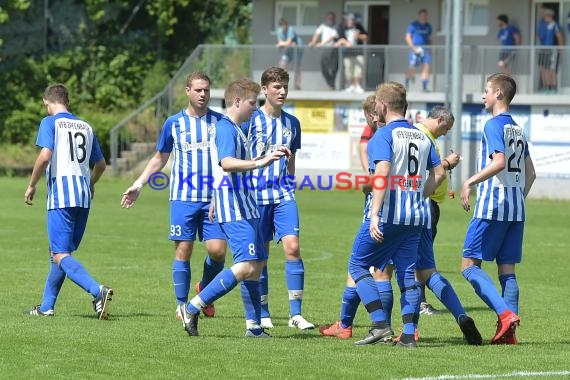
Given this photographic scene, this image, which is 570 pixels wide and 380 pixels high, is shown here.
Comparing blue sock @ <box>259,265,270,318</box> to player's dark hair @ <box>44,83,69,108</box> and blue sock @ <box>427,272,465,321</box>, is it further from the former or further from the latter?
player's dark hair @ <box>44,83,69,108</box>

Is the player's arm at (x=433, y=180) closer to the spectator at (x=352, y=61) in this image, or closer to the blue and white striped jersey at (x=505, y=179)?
the blue and white striped jersey at (x=505, y=179)

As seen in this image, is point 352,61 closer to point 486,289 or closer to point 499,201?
point 499,201

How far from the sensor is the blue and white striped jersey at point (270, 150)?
11047mm

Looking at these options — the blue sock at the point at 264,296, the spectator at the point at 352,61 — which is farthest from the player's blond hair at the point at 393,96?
the spectator at the point at 352,61

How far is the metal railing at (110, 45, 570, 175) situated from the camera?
33.7m

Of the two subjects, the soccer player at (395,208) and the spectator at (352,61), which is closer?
the soccer player at (395,208)

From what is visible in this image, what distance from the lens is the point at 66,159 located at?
11.2 meters

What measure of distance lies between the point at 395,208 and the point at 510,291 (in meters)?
1.63

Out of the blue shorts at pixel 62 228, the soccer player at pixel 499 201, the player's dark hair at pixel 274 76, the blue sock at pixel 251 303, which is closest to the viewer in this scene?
the blue sock at pixel 251 303

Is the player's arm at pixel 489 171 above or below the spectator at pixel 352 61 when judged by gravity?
below

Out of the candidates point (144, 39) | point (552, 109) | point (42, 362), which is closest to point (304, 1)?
point (144, 39)

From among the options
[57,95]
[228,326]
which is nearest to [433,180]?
[228,326]

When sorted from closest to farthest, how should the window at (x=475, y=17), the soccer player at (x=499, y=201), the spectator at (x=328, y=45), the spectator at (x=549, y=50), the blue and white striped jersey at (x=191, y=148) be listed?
the soccer player at (x=499, y=201) → the blue and white striped jersey at (x=191, y=148) → the spectator at (x=549, y=50) → the spectator at (x=328, y=45) → the window at (x=475, y=17)

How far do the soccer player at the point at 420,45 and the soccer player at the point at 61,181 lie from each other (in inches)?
954
